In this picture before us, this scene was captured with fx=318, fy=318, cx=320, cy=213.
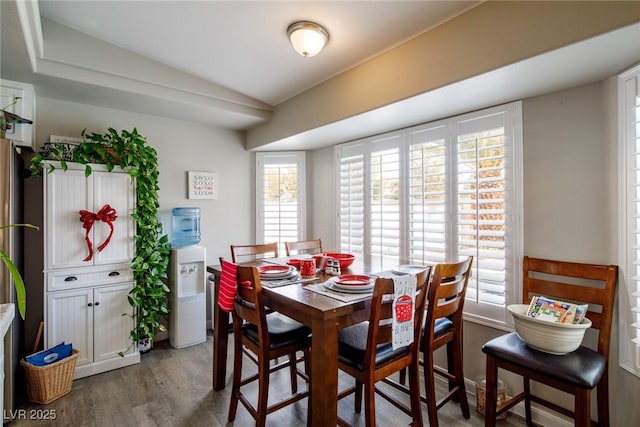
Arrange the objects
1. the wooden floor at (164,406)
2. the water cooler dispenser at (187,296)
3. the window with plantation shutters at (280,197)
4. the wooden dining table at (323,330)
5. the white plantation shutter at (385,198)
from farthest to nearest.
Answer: the window with plantation shutters at (280,197) → the water cooler dispenser at (187,296) → the white plantation shutter at (385,198) → the wooden floor at (164,406) → the wooden dining table at (323,330)

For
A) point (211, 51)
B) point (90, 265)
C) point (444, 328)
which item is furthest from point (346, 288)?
point (90, 265)

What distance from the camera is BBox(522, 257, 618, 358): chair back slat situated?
1713 mm

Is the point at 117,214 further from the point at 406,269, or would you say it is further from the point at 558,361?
the point at 558,361

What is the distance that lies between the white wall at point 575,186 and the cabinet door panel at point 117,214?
3.01 metres

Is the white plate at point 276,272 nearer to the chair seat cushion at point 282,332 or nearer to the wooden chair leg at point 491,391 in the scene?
the chair seat cushion at point 282,332

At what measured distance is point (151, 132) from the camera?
323 centimetres

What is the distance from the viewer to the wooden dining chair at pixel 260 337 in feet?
5.55

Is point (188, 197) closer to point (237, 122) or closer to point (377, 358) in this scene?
point (237, 122)

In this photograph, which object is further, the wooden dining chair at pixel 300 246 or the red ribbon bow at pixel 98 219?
the wooden dining chair at pixel 300 246

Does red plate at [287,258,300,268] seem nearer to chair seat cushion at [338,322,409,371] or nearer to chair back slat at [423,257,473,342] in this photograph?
chair seat cushion at [338,322,409,371]

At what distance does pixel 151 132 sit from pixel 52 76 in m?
1.01

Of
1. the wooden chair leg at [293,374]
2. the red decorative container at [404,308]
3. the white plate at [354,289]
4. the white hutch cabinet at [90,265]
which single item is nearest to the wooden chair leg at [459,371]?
the red decorative container at [404,308]

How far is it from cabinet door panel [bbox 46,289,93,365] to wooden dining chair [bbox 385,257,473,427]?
235 centimetres

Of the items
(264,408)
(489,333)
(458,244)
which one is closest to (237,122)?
(458,244)
